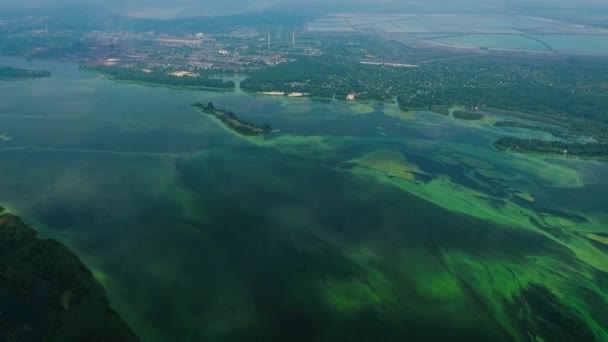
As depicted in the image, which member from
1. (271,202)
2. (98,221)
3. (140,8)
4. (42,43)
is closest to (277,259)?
(271,202)

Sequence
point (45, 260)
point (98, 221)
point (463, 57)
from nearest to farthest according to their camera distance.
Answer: point (45, 260), point (98, 221), point (463, 57)

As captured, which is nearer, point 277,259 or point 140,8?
point 277,259

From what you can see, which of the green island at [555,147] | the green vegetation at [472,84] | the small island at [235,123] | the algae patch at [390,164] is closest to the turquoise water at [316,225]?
the algae patch at [390,164]

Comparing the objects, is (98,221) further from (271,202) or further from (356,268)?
(356,268)

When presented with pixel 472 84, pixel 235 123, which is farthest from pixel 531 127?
pixel 235 123

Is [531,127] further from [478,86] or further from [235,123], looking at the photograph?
[235,123]

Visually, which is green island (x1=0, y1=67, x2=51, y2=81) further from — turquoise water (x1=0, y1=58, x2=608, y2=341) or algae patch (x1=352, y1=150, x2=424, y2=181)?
algae patch (x1=352, y1=150, x2=424, y2=181)
